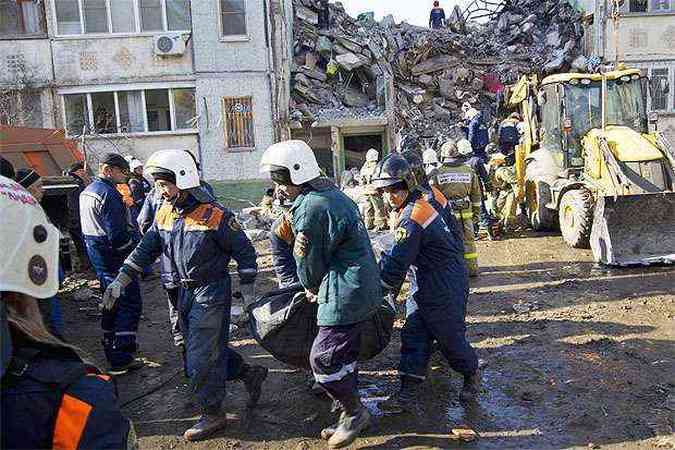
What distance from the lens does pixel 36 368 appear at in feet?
4.65

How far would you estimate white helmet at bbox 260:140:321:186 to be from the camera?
11.9ft

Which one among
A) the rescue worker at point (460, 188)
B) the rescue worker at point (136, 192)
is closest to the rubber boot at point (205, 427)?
the rescue worker at point (460, 188)

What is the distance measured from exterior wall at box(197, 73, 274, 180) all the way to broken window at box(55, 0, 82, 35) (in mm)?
3463

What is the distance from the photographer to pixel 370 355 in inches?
168

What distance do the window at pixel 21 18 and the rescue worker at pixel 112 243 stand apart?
12230 millimetres

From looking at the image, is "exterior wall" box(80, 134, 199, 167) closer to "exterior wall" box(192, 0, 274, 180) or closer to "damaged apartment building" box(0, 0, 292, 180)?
"damaged apartment building" box(0, 0, 292, 180)

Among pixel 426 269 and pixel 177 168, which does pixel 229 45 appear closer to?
pixel 177 168

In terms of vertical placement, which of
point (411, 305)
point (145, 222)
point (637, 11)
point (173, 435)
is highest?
point (637, 11)

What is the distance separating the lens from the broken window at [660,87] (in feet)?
54.1

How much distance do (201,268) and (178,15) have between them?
43.3 ft

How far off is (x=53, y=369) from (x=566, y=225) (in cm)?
880

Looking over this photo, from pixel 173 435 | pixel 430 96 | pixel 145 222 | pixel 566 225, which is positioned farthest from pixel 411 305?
pixel 430 96

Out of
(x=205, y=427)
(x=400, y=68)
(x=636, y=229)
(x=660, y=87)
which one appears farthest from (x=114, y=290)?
(x=400, y=68)

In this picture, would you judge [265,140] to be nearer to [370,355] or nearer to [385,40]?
[385,40]
